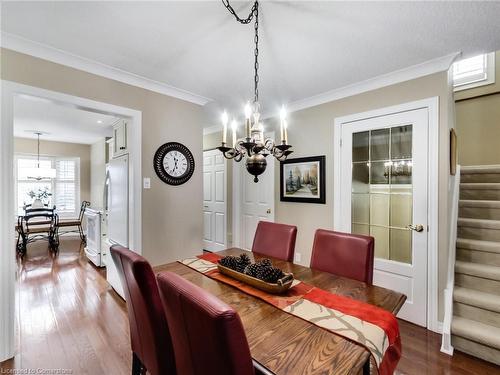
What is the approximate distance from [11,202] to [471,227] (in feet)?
13.9

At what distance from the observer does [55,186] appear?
624 centimetres

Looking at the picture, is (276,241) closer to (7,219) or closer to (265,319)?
(265,319)

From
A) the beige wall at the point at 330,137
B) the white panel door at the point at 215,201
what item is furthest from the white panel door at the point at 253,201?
the white panel door at the point at 215,201

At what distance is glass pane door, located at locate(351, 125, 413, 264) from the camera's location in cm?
246

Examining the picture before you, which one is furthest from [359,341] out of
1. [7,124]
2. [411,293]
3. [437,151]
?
[7,124]

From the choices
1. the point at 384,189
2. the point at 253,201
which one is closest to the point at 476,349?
the point at 384,189

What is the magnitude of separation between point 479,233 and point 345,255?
1828mm

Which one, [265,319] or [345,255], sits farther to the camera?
[345,255]

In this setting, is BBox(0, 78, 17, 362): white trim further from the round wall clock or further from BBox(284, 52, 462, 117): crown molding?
BBox(284, 52, 462, 117): crown molding

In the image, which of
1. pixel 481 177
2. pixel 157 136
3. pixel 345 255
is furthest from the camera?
pixel 481 177

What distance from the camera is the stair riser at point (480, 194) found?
A: 9.63 feet

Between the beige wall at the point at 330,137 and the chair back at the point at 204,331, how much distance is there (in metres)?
2.33

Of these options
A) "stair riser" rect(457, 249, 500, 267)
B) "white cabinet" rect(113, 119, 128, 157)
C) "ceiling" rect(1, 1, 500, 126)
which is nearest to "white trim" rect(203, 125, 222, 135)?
"white cabinet" rect(113, 119, 128, 157)

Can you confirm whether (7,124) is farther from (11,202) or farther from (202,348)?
(202,348)
